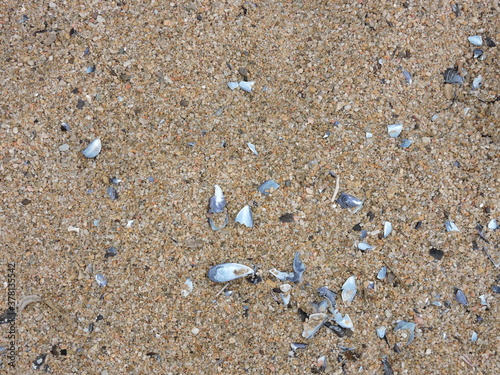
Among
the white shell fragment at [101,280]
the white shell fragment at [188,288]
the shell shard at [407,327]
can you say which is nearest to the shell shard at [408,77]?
the shell shard at [407,327]

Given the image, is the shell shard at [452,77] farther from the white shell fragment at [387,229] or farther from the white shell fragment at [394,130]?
the white shell fragment at [387,229]

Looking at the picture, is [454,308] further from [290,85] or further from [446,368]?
[290,85]

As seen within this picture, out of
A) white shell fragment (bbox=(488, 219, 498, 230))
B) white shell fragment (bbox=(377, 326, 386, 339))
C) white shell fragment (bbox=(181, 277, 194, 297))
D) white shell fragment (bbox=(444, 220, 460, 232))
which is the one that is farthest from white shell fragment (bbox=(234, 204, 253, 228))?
white shell fragment (bbox=(488, 219, 498, 230))

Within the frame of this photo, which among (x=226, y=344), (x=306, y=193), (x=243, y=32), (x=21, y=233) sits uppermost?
(x=243, y=32)

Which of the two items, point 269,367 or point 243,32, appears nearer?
point 269,367

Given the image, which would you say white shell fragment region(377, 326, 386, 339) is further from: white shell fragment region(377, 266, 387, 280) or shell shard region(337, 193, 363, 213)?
shell shard region(337, 193, 363, 213)

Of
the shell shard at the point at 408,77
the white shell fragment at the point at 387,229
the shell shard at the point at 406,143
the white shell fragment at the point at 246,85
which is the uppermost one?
the shell shard at the point at 408,77

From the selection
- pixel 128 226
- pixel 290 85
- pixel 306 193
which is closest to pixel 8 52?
pixel 128 226
